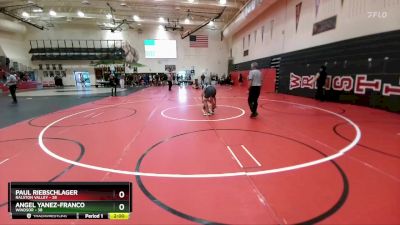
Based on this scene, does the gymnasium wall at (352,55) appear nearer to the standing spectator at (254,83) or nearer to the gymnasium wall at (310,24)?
the gymnasium wall at (310,24)

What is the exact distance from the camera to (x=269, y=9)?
16156mm

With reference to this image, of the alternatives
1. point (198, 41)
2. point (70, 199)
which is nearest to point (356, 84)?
point (70, 199)

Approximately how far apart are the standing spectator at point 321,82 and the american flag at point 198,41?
1984 centimetres

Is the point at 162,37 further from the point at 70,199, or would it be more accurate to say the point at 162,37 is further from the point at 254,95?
the point at 70,199

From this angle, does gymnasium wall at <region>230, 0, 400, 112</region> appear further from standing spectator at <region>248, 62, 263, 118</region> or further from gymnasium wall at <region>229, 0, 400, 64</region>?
standing spectator at <region>248, 62, 263, 118</region>

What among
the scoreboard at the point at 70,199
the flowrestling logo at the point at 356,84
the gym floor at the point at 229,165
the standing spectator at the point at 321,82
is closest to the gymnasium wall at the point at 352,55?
the flowrestling logo at the point at 356,84

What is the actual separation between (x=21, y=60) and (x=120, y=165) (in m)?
30.1

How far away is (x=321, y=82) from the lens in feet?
31.8

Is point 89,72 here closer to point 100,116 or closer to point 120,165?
point 100,116

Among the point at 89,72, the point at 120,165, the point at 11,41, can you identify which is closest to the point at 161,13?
the point at 89,72

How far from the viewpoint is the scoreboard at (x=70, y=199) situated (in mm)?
1560

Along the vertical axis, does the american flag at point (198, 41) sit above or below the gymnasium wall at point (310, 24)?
above

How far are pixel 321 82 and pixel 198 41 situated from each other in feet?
66.2

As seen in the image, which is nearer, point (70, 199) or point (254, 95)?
point (70, 199)
